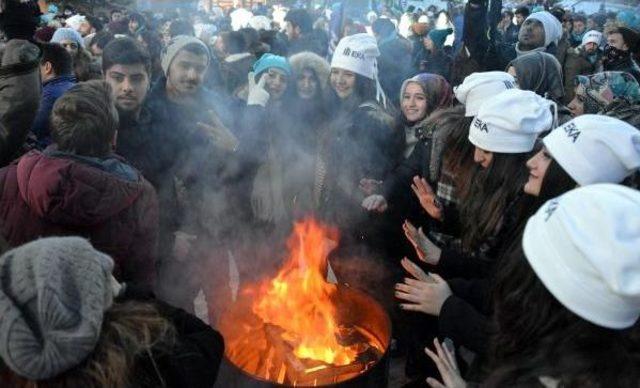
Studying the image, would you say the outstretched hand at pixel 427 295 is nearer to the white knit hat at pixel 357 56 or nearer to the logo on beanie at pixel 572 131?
the logo on beanie at pixel 572 131

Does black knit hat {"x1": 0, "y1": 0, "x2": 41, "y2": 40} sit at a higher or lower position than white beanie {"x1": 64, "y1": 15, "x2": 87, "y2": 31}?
higher

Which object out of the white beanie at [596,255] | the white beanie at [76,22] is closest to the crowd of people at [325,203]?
the white beanie at [596,255]

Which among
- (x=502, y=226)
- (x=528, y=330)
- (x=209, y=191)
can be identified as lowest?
(x=209, y=191)

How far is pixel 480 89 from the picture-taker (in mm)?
3693

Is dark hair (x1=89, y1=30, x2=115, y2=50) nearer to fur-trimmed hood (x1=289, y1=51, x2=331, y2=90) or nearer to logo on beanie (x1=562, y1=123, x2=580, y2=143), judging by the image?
fur-trimmed hood (x1=289, y1=51, x2=331, y2=90)

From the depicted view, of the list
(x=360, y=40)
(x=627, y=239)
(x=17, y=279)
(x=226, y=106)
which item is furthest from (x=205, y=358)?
(x=360, y=40)

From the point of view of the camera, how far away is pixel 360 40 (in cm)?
502

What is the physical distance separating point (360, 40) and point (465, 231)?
2.57 metres

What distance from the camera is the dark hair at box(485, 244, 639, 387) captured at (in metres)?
1.50

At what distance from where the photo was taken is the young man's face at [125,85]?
3.65m

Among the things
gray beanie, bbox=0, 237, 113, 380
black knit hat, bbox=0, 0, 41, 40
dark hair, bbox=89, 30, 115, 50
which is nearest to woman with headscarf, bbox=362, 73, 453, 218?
gray beanie, bbox=0, 237, 113, 380

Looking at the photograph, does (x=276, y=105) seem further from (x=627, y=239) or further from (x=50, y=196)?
(x=627, y=239)

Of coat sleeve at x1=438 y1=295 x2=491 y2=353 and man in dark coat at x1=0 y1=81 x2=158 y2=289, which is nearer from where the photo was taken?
man in dark coat at x1=0 y1=81 x2=158 y2=289

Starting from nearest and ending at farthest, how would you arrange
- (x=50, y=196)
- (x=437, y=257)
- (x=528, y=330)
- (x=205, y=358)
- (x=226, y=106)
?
1. (x=528, y=330)
2. (x=205, y=358)
3. (x=50, y=196)
4. (x=437, y=257)
5. (x=226, y=106)
